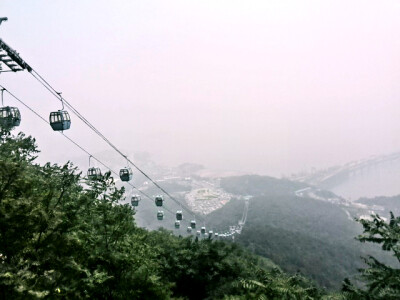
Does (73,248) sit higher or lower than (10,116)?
lower

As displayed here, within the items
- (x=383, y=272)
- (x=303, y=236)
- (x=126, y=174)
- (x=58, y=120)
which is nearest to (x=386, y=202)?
(x=303, y=236)


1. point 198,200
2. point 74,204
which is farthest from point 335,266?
point 198,200

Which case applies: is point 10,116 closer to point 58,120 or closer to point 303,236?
point 58,120

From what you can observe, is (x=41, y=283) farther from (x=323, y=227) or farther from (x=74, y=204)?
(x=323, y=227)

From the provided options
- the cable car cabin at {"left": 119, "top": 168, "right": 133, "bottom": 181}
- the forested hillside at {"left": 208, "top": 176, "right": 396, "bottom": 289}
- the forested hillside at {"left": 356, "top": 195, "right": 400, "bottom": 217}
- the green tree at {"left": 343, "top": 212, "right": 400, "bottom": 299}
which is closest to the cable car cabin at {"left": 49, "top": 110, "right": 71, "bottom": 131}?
the cable car cabin at {"left": 119, "top": 168, "right": 133, "bottom": 181}

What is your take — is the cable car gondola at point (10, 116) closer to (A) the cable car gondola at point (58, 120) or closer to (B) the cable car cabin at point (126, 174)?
(A) the cable car gondola at point (58, 120)

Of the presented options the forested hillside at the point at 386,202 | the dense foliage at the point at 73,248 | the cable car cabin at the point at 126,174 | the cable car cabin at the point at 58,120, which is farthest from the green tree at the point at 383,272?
the forested hillside at the point at 386,202

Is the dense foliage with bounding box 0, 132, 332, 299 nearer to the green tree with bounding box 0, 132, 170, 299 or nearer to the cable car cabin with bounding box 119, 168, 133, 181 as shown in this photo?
the green tree with bounding box 0, 132, 170, 299
